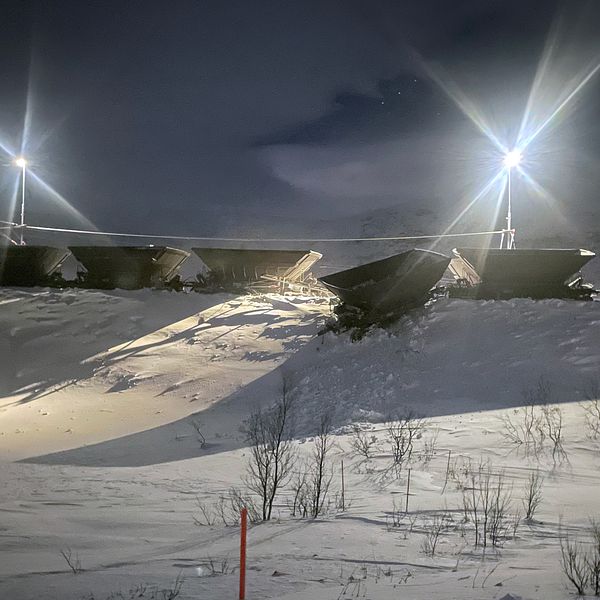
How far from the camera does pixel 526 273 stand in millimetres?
15438

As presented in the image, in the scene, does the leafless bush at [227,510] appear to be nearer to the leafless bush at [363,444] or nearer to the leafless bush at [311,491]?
the leafless bush at [311,491]

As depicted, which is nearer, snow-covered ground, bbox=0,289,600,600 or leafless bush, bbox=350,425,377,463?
snow-covered ground, bbox=0,289,600,600

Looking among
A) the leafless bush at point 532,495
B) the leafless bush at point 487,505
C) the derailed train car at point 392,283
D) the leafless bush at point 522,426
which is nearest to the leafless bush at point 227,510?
the leafless bush at point 487,505

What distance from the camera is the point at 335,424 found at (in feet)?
34.7

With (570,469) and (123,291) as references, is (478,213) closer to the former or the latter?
(123,291)

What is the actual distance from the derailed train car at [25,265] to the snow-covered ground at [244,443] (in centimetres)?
169

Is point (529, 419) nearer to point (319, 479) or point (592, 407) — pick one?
point (592, 407)

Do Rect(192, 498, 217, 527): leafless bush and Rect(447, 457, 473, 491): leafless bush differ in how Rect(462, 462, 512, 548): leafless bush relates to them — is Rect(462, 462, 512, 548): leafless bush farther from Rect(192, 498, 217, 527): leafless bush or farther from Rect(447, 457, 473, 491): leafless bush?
Rect(192, 498, 217, 527): leafless bush

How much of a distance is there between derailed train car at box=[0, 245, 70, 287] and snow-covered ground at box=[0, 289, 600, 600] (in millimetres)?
1695

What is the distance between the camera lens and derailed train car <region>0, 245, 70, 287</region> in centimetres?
2186

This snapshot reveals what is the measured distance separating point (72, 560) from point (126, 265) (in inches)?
716

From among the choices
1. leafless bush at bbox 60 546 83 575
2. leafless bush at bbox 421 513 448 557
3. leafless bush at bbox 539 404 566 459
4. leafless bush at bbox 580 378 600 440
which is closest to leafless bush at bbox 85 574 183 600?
leafless bush at bbox 60 546 83 575

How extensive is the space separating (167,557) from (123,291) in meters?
17.7

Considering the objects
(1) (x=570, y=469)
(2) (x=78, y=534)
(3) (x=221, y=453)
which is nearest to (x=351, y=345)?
(3) (x=221, y=453)
